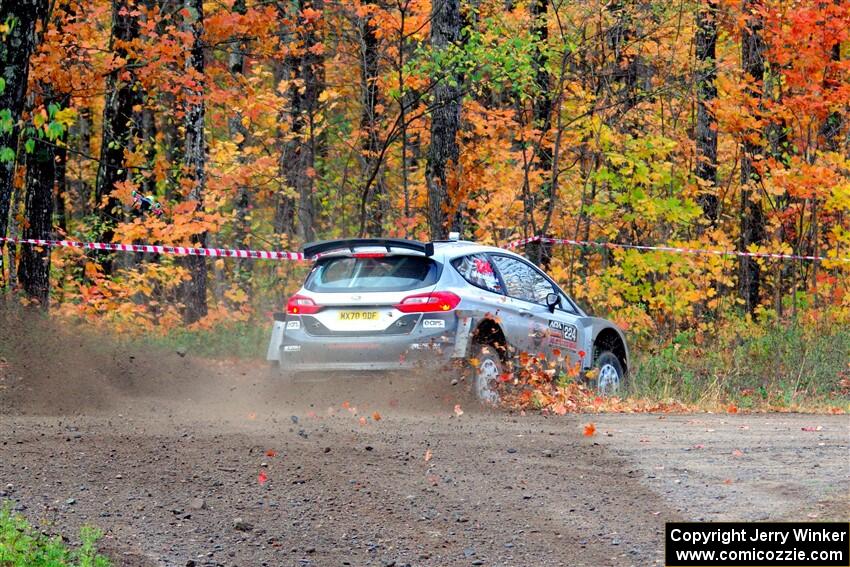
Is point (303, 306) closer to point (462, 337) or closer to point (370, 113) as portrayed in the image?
point (462, 337)

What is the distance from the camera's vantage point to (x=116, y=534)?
693 cm

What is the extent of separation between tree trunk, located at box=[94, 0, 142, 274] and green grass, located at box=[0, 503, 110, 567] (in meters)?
15.1

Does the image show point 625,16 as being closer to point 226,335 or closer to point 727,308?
point 727,308

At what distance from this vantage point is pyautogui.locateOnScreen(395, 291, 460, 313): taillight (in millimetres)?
11789

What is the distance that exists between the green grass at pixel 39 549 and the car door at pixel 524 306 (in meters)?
6.53

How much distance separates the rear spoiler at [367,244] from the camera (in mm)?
12016

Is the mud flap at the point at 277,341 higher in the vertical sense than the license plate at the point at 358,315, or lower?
lower

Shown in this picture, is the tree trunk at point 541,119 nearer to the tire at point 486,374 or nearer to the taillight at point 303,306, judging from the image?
the tire at point 486,374

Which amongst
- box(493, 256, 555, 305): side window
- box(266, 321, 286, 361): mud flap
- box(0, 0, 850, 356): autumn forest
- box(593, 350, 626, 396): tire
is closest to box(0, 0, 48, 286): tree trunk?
box(0, 0, 850, 356): autumn forest

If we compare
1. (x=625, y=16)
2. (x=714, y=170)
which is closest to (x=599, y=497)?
(x=625, y=16)

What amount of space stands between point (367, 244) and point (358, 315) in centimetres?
75
